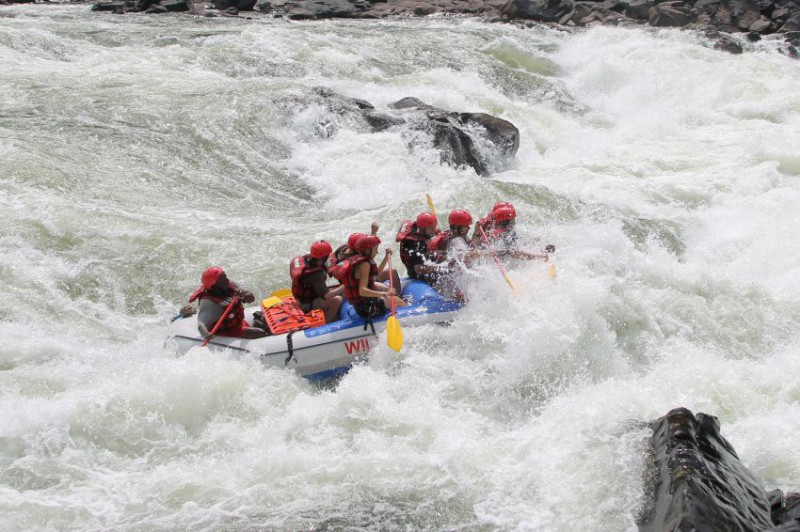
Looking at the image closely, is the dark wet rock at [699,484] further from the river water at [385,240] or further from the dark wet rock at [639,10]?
the dark wet rock at [639,10]

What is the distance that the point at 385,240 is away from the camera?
31.6ft

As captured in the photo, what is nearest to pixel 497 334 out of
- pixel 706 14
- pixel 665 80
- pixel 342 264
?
pixel 342 264

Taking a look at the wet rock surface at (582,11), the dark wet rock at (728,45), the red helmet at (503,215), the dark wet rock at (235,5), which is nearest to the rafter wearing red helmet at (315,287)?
the red helmet at (503,215)

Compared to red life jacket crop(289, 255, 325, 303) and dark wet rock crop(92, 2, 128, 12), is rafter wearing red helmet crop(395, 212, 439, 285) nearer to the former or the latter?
red life jacket crop(289, 255, 325, 303)

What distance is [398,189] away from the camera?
11.5 meters

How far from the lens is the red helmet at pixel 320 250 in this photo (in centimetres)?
726

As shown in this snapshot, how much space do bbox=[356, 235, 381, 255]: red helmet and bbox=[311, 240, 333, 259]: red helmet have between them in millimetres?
334

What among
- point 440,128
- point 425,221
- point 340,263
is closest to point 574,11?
point 440,128

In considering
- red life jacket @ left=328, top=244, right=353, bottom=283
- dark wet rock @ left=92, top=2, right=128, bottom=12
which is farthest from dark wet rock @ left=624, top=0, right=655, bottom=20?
red life jacket @ left=328, top=244, right=353, bottom=283

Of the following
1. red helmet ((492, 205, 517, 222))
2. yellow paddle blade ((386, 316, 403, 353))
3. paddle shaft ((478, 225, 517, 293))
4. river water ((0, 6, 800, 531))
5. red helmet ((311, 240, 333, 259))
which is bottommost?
river water ((0, 6, 800, 531))

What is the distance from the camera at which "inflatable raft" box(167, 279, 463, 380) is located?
688cm

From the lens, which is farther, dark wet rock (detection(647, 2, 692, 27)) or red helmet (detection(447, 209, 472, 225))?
dark wet rock (detection(647, 2, 692, 27))

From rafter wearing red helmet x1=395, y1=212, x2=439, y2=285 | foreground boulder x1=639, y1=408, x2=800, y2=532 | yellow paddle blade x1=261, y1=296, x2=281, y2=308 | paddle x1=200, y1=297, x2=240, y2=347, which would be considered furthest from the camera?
rafter wearing red helmet x1=395, y1=212, x2=439, y2=285

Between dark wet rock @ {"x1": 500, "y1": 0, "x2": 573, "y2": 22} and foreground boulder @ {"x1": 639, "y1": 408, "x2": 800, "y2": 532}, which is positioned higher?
dark wet rock @ {"x1": 500, "y1": 0, "x2": 573, "y2": 22}
